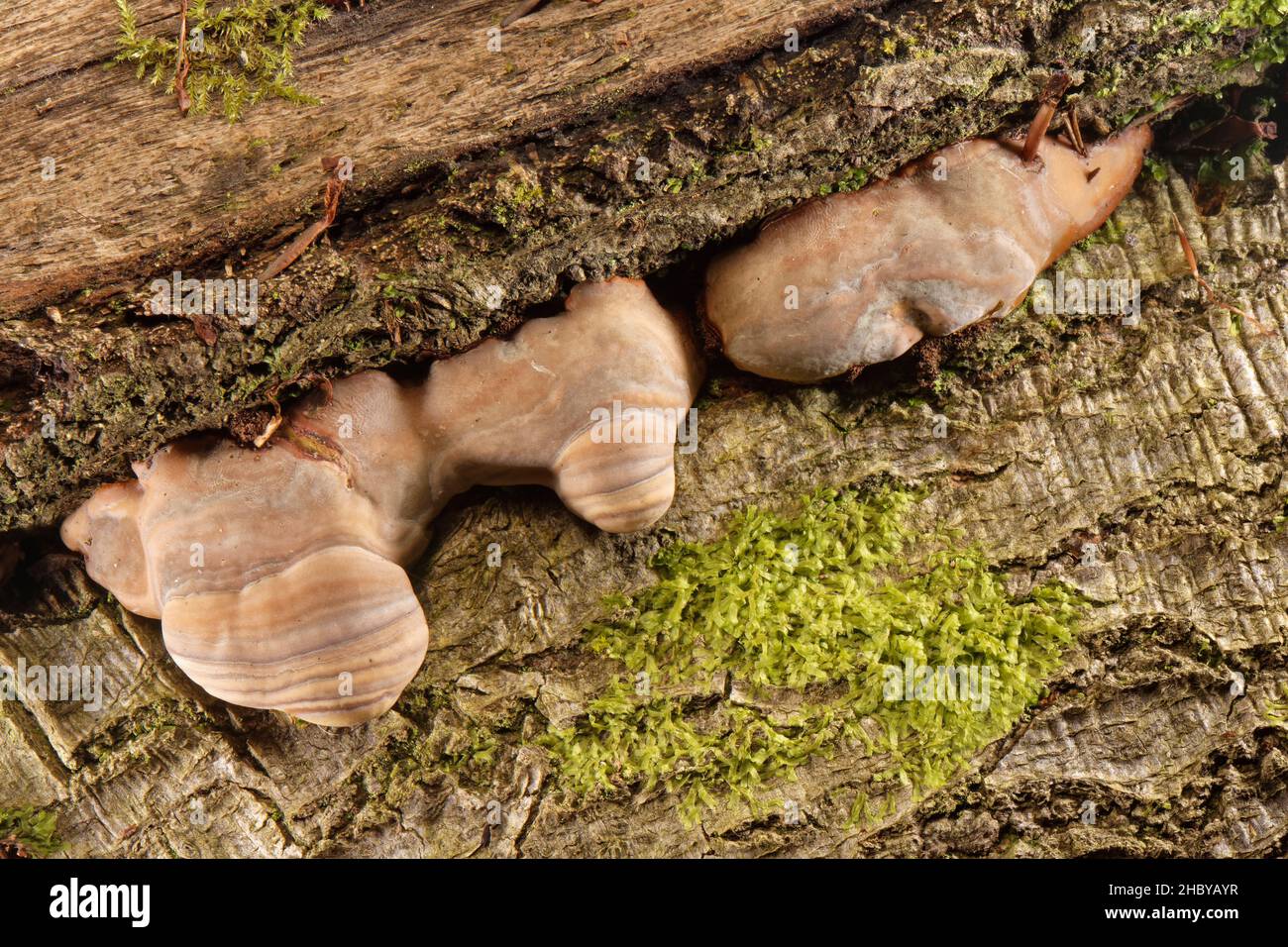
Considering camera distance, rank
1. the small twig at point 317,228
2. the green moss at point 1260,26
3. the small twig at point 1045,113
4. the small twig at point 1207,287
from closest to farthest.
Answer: the small twig at point 317,228
the small twig at point 1045,113
the green moss at point 1260,26
the small twig at point 1207,287

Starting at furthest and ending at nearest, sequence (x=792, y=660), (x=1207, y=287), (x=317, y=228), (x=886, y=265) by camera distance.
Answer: (x=1207, y=287), (x=792, y=660), (x=886, y=265), (x=317, y=228)

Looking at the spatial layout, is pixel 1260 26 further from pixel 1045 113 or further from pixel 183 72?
pixel 183 72

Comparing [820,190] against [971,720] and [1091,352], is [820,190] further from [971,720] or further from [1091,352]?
[971,720]

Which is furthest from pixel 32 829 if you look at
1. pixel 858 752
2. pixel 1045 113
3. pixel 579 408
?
pixel 1045 113

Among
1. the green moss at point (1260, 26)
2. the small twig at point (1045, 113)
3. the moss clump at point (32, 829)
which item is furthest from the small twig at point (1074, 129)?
the moss clump at point (32, 829)

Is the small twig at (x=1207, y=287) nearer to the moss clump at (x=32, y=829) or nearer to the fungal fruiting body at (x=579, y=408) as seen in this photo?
the fungal fruiting body at (x=579, y=408)

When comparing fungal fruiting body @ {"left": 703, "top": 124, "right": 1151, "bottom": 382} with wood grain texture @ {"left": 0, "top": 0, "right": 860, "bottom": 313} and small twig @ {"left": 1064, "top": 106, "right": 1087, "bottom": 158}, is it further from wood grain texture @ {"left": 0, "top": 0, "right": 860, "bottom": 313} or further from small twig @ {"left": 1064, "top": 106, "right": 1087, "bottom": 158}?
wood grain texture @ {"left": 0, "top": 0, "right": 860, "bottom": 313}
